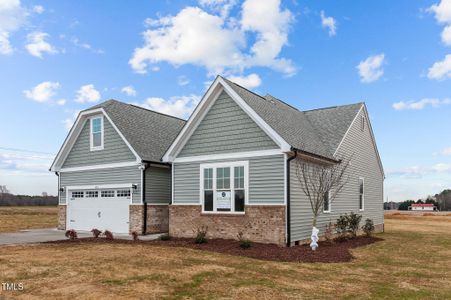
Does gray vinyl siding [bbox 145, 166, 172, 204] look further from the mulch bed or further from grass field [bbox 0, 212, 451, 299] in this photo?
grass field [bbox 0, 212, 451, 299]

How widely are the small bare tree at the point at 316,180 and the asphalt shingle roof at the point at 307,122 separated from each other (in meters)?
0.53

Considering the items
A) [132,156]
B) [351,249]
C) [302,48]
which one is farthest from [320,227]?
[132,156]

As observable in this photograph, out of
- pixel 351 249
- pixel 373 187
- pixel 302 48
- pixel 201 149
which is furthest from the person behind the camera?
pixel 373 187

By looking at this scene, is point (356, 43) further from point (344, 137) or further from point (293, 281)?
point (293, 281)

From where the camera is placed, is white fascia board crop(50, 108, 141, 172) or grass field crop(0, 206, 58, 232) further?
grass field crop(0, 206, 58, 232)

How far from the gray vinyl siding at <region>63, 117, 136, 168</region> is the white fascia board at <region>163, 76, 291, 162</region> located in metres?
3.13

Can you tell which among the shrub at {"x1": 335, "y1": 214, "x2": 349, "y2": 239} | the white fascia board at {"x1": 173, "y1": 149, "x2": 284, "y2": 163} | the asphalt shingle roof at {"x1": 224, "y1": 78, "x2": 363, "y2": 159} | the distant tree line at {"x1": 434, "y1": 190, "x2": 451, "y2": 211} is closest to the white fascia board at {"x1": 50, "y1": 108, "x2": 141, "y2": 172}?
the white fascia board at {"x1": 173, "y1": 149, "x2": 284, "y2": 163}

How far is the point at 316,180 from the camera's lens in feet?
59.1

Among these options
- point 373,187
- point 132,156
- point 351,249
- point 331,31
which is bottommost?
point 351,249

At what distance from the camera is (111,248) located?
49.2 ft

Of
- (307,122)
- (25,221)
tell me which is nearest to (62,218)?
(25,221)

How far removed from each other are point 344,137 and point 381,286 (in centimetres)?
1239

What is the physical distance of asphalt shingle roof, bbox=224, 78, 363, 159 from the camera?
17.2 meters

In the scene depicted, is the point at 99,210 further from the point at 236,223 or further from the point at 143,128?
the point at 236,223
